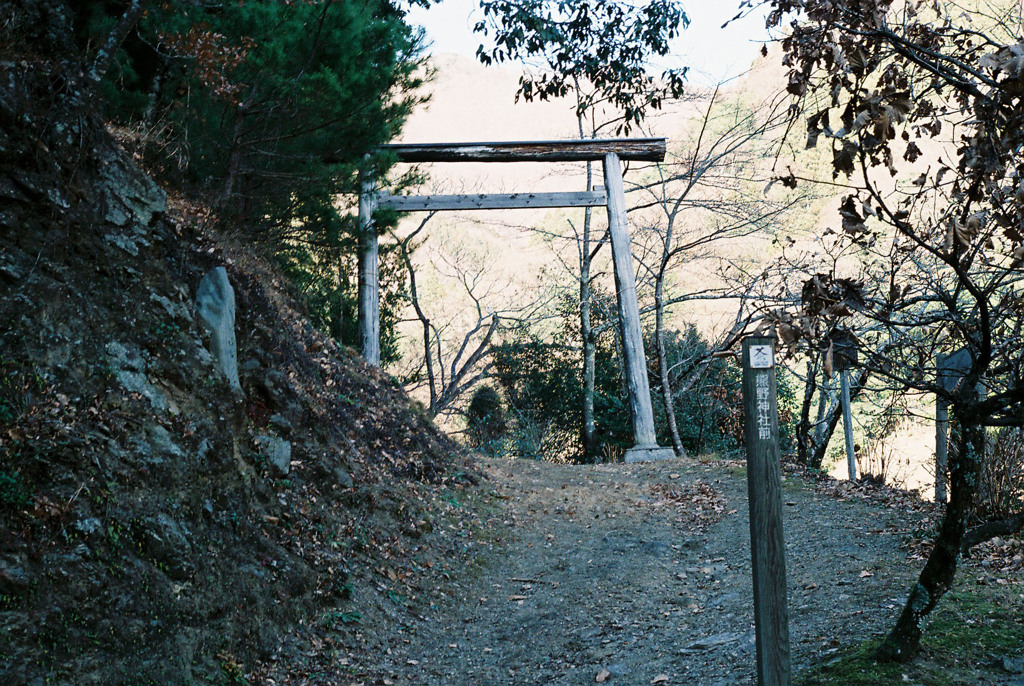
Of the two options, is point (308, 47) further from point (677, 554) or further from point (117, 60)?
point (677, 554)

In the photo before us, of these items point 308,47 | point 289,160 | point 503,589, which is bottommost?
point 503,589

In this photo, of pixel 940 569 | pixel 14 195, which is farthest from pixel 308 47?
pixel 940 569

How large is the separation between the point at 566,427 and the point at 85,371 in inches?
525

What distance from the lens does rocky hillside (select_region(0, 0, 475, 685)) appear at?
3904mm

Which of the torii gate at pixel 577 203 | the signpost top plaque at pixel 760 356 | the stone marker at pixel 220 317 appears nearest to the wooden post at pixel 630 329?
the torii gate at pixel 577 203

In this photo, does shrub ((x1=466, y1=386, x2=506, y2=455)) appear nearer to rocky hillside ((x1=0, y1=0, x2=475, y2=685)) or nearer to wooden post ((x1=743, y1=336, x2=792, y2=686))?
rocky hillside ((x1=0, y1=0, x2=475, y2=685))

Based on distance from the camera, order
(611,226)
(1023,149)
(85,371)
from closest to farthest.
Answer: (1023,149), (85,371), (611,226)

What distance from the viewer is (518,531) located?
8.41 metres

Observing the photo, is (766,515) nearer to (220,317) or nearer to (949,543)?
(949,543)

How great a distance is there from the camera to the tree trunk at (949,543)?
148 inches

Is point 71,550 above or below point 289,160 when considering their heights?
below

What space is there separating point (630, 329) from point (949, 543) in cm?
875

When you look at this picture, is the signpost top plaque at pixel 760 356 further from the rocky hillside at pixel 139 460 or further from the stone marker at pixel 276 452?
the stone marker at pixel 276 452

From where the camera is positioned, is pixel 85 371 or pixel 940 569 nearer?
pixel 940 569
